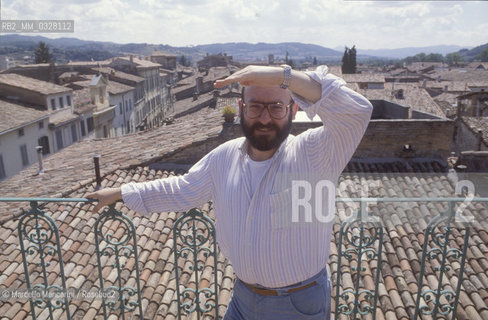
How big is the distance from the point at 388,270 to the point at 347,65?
65111 millimetres

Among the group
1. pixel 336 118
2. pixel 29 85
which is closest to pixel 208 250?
pixel 336 118

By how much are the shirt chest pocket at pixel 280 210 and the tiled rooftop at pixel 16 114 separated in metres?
21.4

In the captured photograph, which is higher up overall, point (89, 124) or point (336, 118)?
point (336, 118)

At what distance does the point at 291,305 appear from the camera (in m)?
2.38

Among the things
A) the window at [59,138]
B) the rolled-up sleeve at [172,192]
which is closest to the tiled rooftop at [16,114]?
the window at [59,138]

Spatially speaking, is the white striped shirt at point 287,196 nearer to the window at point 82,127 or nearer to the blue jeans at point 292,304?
the blue jeans at point 292,304

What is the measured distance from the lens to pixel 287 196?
2293 mm

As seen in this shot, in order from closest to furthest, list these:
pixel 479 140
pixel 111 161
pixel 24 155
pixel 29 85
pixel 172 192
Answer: pixel 172 192
pixel 111 161
pixel 479 140
pixel 24 155
pixel 29 85

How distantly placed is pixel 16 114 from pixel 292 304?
80.7 ft

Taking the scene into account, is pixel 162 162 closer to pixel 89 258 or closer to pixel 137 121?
pixel 89 258

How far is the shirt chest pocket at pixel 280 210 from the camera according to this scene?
2.28m

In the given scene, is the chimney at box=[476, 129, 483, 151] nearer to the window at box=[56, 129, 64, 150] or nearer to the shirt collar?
the shirt collar

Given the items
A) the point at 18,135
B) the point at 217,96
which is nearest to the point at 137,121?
the point at 217,96

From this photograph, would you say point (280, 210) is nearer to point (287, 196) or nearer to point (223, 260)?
point (287, 196)
